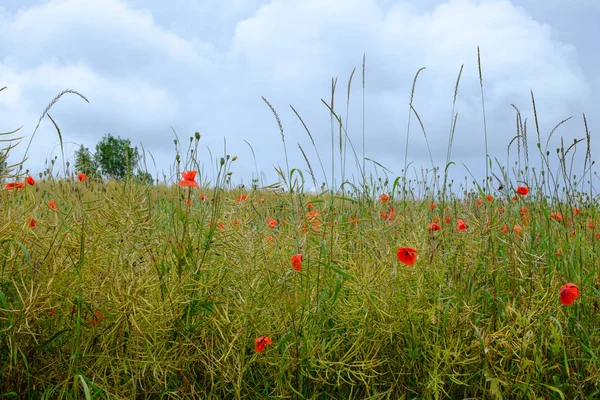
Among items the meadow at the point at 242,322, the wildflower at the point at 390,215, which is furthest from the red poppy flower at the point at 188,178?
the wildflower at the point at 390,215

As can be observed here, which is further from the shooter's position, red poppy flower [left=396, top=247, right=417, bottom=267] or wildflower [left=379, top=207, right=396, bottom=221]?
wildflower [left=379, top=207, right=396, bottom=221]

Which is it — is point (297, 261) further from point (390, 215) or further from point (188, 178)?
point (390, 215)

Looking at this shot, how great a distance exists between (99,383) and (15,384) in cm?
34

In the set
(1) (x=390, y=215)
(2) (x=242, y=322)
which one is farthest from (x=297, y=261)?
(1) (x=390, y=215)

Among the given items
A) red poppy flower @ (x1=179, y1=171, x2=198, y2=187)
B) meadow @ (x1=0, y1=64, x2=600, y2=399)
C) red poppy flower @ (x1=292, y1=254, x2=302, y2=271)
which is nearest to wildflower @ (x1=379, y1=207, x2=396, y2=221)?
meadow @ (x1=0, y1=64, x2=600, y2=399)

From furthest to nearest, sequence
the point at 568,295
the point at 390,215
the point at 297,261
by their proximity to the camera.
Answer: the point at 390,215 < the point at 568,295 < the point at 297,261

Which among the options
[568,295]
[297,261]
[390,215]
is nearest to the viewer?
[297,261]

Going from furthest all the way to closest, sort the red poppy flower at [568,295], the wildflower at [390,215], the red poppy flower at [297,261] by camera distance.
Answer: the wildflower at [390,215] < the red poppy flower at [568,295] < the red poppy flower at [297,261]

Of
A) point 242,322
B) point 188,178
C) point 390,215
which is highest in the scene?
point 188,178

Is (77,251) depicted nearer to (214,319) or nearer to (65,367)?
(65,367)

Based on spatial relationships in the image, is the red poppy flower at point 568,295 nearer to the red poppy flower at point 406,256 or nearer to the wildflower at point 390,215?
the red poppy flower at point 406,256

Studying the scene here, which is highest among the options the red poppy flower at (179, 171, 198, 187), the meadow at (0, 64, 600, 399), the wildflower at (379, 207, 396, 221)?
the red poppy flower at (179, 171, 198, 187)

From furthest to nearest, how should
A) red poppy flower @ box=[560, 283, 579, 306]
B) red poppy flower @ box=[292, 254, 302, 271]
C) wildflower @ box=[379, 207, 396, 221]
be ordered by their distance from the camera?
1. wildflower @ box=[379, 207, 396, 221]
2. red poppy flower @ box=[560, 283, 579, 306]
3. red poppy flower @ box=[292, 254, 302, 271]

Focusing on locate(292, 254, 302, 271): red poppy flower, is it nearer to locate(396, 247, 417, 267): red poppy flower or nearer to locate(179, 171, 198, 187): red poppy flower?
locate(396, 247, 417, 267): red poppy flower
